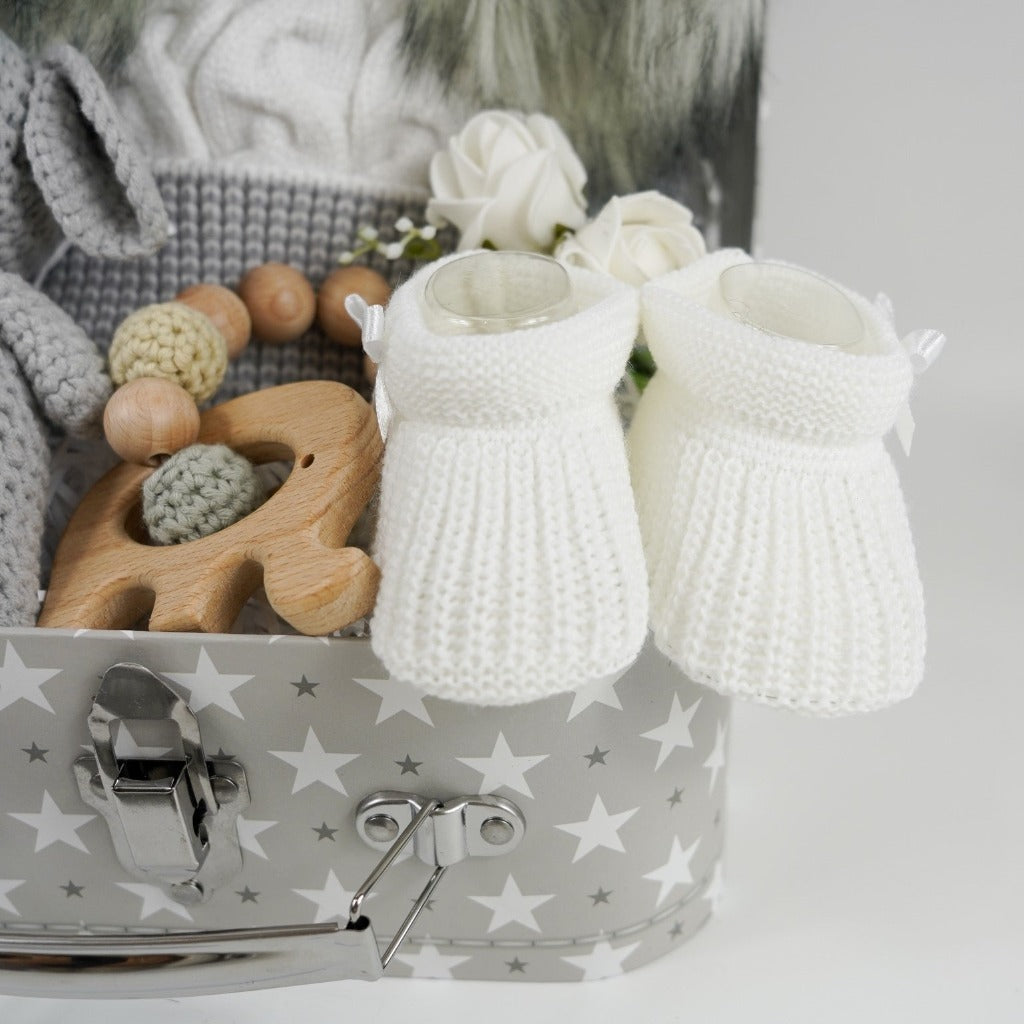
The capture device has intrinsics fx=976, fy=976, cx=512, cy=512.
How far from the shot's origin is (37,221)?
0.62 meters

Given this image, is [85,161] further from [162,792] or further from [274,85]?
[162,792]

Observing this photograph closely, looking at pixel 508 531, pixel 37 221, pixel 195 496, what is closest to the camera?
pixel 508 531

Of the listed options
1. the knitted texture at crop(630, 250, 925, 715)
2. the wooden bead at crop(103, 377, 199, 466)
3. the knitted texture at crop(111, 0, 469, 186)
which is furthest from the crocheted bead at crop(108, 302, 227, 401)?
the knitted texture at crop(630, 250, 925, 715)

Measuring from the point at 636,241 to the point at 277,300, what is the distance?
0.25 metres

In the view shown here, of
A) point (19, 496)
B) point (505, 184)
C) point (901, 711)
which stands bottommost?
point (901, 711)

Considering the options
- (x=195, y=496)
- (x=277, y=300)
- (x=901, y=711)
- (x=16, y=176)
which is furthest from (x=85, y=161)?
(x=901, y=711)

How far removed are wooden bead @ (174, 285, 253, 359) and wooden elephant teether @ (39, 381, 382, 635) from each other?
8cm

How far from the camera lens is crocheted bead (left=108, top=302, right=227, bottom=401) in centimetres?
56

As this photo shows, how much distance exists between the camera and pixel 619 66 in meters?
0.70

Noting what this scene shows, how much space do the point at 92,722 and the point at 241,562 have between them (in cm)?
10

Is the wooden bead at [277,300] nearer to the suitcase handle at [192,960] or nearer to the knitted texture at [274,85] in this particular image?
the knitted texture at [274,85]

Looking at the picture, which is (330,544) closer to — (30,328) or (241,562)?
(241,562)

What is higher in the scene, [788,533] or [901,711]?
[788,533]

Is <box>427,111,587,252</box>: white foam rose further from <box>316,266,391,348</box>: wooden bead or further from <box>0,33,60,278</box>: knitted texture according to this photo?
<box>0,33,60,278</box>: knitted texture
